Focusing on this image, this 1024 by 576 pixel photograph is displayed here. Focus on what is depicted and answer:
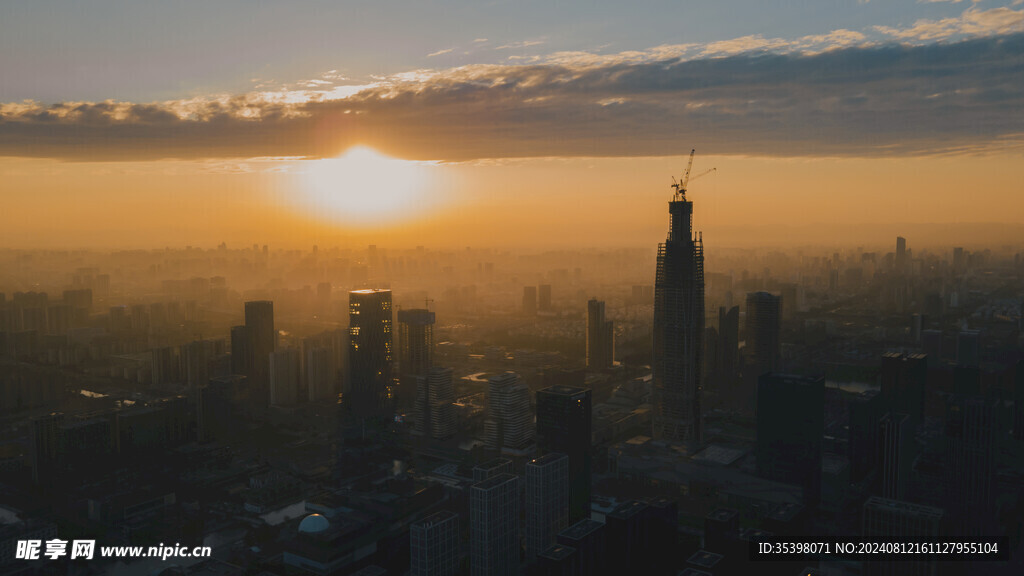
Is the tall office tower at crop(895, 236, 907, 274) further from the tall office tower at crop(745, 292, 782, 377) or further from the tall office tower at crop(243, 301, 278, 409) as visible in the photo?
the tall office tower at crop(243, 301, 278, 409)

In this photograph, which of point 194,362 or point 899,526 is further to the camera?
point 194,362

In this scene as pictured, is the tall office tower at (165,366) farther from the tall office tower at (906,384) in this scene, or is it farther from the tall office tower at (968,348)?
the tall office tower at (968,348)

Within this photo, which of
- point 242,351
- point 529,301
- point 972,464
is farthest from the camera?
point 529,301

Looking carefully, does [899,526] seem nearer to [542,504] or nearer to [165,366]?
[542,504]

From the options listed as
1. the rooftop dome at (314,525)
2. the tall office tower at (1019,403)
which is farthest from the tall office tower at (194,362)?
the tall office tower at (1019,403)

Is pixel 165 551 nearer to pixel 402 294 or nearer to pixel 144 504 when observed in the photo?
pixel 144 504

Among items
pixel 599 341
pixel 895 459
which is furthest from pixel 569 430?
pixel 599 341
